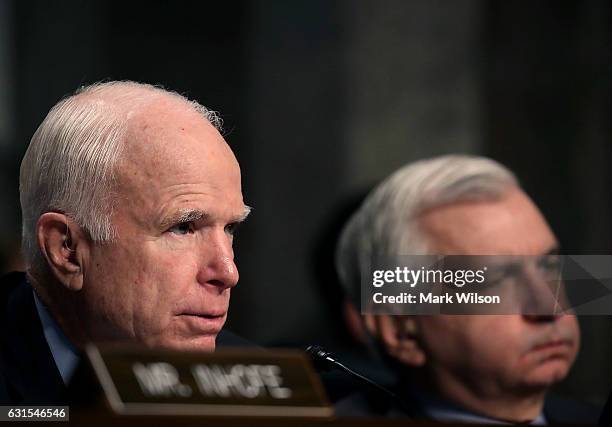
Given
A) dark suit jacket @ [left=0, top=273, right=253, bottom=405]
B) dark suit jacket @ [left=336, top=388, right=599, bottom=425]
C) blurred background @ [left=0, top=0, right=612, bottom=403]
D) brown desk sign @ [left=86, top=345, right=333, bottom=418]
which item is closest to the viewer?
brown desk sign @ [left=86, top=345, right=333, bottom=418]

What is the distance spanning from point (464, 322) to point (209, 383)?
0.81 m

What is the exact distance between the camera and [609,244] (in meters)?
2.81

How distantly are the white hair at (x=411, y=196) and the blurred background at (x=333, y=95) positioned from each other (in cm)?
4

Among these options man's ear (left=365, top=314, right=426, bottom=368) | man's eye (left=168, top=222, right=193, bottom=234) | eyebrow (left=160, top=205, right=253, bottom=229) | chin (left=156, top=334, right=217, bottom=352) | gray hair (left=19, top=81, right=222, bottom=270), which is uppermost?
gray hair (left=19, top=81, right=222, bottom=270)

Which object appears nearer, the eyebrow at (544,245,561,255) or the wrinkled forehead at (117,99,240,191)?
the wrinkled forehead at (117,99,240,191)

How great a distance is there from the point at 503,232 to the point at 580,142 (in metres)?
0.43

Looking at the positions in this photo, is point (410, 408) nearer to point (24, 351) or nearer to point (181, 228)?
point (181, 228)

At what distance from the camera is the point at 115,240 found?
241cm

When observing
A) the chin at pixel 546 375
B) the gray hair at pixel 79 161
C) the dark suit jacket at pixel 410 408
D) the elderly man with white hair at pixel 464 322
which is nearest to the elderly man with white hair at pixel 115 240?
Answer: the gray hair at pixel 79 161

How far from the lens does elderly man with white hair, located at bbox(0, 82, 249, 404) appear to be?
241cm

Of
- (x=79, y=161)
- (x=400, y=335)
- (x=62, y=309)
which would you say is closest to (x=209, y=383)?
(x=62, y=309)

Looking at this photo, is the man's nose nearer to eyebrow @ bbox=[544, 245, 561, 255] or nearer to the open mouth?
the open mouth

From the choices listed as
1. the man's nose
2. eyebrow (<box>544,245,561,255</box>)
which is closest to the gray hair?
the man's nose

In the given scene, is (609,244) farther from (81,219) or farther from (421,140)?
(81,219)
